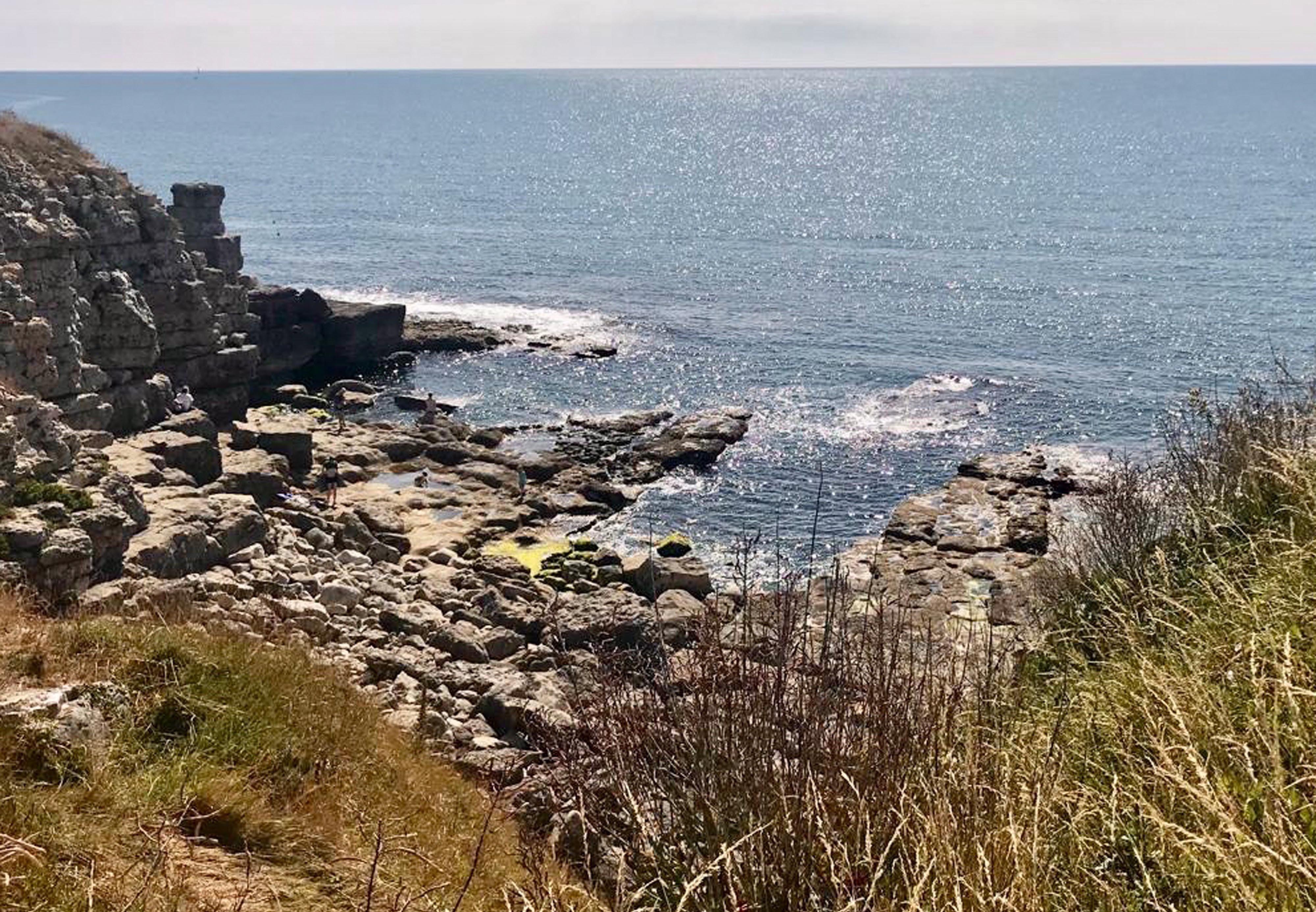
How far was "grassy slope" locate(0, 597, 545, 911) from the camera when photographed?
24.2 feet

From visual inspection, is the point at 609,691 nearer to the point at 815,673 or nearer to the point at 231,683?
the point at 815,673

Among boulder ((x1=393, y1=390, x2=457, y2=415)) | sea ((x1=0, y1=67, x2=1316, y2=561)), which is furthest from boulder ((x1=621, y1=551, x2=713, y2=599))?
boulder ((x1=393, y1=390, x2=457, y2=415))

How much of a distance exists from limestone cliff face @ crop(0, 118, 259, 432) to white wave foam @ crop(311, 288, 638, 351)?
62.7ft

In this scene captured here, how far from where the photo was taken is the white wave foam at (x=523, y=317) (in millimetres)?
64875

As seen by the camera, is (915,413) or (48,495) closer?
(48,495)

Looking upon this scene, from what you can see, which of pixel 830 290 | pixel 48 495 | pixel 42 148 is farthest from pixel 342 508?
pixel 830 290

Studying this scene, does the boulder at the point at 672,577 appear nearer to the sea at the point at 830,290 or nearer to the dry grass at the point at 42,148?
the sea at the point at 830,290

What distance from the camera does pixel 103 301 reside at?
36531 mm

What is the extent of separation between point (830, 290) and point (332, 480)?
4621 cm

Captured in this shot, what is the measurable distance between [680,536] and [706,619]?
27283mm

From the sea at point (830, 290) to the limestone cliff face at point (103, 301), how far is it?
39.4ft

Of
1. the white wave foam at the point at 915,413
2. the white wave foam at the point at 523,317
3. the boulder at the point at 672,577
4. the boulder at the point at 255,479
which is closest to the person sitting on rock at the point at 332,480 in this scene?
the boulder at the point at 255,479

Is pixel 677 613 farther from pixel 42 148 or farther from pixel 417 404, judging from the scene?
pixel 42 148

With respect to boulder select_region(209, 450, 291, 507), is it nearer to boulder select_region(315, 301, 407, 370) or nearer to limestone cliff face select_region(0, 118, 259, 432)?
limestone cliff face select_region(0, 118, 259, 432)
